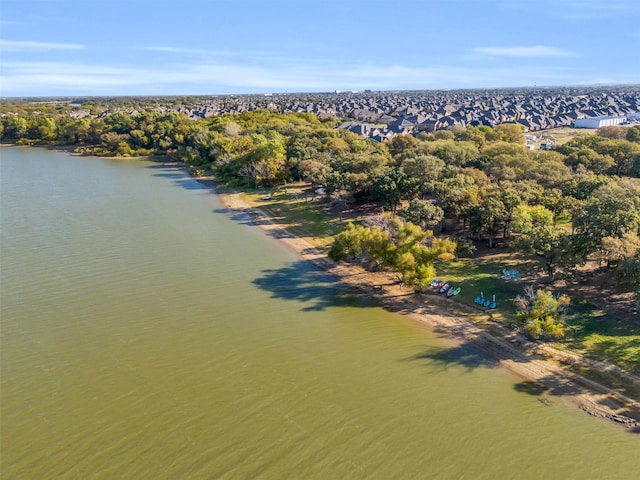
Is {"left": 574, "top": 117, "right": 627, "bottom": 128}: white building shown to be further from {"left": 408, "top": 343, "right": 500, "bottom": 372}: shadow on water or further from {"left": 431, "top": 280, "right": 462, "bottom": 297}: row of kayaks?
{"left": 408, "top": 343, "right": 500, "bottom": 372}: shadow on water

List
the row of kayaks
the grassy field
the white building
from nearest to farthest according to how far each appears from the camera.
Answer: the grassy field → the row of kayaks → the white building

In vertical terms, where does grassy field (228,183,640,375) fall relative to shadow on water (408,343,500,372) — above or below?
above

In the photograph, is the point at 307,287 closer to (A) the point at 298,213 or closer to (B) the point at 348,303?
(B) the point at 348,303

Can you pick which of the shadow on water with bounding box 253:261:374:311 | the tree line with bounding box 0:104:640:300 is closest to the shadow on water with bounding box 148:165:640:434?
the shadow on water with bounding box 253:261:374:311

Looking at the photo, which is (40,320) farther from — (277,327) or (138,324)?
(277,327)

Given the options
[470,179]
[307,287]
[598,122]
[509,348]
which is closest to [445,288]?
[509,348]

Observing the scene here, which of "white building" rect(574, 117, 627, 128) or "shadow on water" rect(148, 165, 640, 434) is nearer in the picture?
"shadow on water" rect(148, 165, 640, 434)

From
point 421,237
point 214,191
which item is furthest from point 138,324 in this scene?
point 214,191

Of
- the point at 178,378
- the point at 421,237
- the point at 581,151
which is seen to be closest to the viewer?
the point at 178,378
